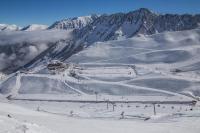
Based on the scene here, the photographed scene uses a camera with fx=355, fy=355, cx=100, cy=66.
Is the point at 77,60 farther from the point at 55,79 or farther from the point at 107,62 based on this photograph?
the point at 55,79

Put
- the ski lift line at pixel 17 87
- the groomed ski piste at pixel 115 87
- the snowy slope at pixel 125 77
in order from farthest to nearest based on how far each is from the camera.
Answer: the ski lift line at pixel 17 87, the snowy slope at pixel 125 77, the groomed ski piste at pixel 115 87

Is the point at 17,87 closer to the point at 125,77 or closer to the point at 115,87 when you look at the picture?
the point at 115,87

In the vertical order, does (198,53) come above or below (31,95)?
above

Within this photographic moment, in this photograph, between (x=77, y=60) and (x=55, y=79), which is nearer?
(x=55, y=79)

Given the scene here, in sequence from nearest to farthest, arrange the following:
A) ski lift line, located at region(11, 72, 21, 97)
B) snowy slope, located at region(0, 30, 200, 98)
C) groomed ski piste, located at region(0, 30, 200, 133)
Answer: groomed ski piste, located at region(0, 30, 200, 133)
snowy slope, located at region(0, 30, 200, 98)
ski lift line, located at region(11, 72, 21, 97)

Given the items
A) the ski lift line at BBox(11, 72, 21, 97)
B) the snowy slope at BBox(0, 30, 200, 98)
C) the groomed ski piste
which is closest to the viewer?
the groomed ski piste

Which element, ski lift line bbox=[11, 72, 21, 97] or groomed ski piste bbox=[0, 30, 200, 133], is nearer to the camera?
groomed ski piste bbox=[0, 30, 200, 133]

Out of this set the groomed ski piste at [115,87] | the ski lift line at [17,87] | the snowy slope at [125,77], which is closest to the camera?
the groomed ski piste at [115,87]

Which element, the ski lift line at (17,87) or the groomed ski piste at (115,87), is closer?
the groomed ski piste at (115,87)

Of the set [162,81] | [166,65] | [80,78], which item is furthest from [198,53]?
[80,78]

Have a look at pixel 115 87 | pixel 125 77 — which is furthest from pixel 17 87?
pixel 125 77

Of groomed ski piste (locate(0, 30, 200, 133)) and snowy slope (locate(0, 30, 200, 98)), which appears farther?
snowy slope (locate(0, 30, 200, 98))
